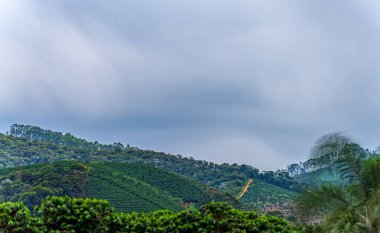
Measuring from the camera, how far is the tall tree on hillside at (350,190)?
488 inches

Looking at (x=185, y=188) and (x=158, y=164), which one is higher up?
(x=158, y=164)

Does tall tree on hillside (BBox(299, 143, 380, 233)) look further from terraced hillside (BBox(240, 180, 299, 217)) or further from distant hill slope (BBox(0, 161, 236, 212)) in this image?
terraced hillside (BBox(240, 180, 299, 217))

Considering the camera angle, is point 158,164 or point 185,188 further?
point 158,164

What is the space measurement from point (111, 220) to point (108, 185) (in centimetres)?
4165

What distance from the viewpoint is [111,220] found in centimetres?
1247

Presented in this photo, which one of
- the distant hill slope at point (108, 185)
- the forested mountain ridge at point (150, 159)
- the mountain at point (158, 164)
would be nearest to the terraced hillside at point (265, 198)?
the mountain at point (158, 164)

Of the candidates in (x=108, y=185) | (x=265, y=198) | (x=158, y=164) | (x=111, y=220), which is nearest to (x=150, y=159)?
(x=158, y=164)

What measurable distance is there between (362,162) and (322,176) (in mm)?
1182

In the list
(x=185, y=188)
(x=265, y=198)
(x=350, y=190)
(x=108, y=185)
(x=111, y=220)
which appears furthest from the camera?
(x=265, y=198)

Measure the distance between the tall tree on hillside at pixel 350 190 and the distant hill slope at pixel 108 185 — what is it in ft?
113

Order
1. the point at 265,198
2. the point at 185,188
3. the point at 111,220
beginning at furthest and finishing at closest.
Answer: the point at 265,198 < the point at 185,188 < the point at 111,220

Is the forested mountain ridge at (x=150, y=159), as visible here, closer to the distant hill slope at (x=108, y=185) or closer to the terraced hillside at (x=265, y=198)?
the terraced hillside at (x=265, y=198)

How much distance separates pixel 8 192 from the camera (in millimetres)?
45500

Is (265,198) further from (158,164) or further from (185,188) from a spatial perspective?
(158,164)
